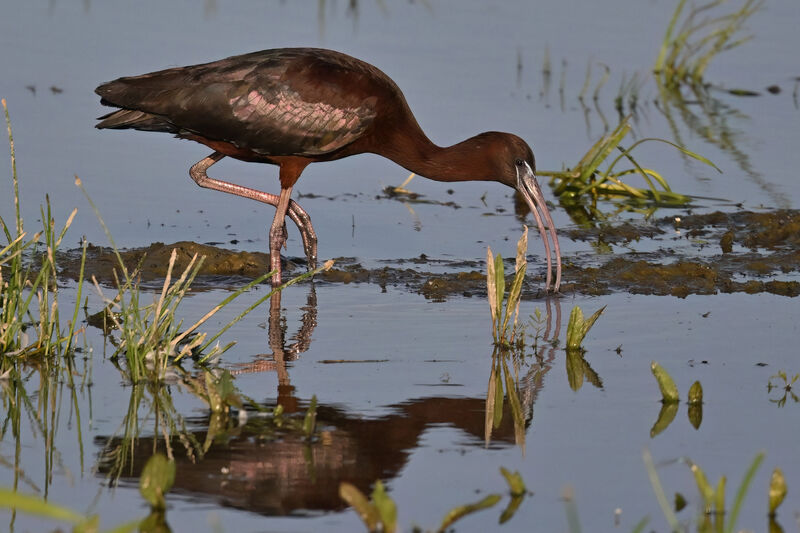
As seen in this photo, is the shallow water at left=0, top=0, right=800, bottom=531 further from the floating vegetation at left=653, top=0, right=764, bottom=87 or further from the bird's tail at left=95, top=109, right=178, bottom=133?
the bird's tail at left=95, top=109, right=178, bottom=133

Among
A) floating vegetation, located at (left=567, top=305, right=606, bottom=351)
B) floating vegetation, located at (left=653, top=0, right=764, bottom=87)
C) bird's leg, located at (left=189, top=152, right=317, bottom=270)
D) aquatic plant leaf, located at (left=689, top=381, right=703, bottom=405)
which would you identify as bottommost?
aquatic plant leaf, located at (left=689, top=381, right=703, bottom=405)

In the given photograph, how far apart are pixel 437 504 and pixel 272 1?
11547mm

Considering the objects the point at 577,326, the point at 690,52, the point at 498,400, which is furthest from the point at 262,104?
the point at 690,52

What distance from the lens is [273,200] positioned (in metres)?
9.08

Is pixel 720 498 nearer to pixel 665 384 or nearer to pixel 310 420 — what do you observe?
pixel 665 384

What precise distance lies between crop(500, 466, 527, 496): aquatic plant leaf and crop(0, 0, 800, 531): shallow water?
0.05 meters

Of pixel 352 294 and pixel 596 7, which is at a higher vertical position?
pixel 596 7

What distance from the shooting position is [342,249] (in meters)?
9.38

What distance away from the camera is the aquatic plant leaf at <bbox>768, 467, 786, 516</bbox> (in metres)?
4.79

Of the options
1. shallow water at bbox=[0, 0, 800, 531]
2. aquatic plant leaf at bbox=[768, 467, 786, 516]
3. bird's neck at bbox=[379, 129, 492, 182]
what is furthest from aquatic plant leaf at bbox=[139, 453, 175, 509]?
bird's neck at bbox=[379, 129, 492, 182]

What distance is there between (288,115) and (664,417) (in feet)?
11.8

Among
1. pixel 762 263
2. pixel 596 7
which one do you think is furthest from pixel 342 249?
pixel 596 7

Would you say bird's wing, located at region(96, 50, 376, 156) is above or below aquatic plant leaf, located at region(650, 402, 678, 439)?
above

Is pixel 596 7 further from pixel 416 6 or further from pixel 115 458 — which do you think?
pixel 115 458
